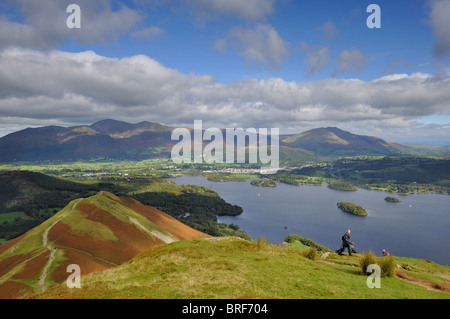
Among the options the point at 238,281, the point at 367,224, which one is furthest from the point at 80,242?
the point at 367,224

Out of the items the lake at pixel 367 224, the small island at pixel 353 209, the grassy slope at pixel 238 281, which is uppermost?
the grassy slope at pixel 238 281

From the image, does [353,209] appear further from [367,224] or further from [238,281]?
[238,281]

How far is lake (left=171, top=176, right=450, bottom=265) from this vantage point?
370 ft

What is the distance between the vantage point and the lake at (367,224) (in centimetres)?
11262

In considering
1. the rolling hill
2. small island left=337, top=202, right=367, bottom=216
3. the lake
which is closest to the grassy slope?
the rolling hill

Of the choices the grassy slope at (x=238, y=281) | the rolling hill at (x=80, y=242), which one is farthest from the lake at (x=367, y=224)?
the grassy slope at (x=238, y=281)

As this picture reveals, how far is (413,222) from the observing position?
144 metres

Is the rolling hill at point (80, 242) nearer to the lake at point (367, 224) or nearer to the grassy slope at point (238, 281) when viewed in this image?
the grassy slope at point (238, 281)

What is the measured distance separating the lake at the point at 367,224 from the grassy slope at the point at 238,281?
96298 millimetres

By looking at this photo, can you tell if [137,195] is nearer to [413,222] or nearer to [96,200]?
[96,200]

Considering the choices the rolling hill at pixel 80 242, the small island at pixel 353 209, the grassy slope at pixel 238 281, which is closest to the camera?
the grassy slope at pixel 238 281

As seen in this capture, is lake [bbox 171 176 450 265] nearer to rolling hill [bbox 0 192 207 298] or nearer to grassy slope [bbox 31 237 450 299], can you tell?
rolling hill [bbox 0 192 207 298]

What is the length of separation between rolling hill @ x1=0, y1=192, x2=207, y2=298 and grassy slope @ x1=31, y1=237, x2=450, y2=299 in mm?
32774

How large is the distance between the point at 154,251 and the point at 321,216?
153186mm
